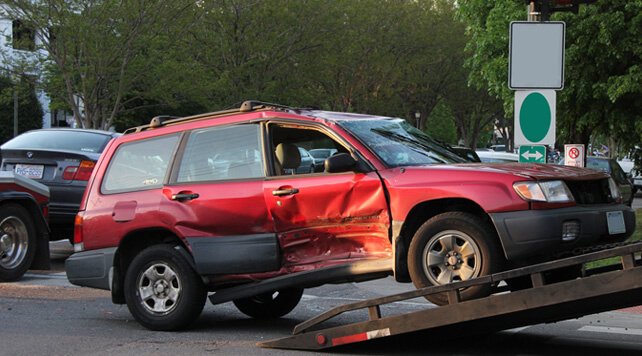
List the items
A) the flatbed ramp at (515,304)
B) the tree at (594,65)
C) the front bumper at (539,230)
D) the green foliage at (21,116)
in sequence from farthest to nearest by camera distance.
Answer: the green foliage at (21,116) < the tree at (594,65) < the front bumper at (539,230) < the flatbed ramp at (515,304)

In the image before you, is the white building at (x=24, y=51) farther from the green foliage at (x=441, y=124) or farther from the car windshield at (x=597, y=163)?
the green foliage at (x=441, y=124)

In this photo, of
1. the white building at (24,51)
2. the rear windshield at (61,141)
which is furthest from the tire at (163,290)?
the white building at (24,51)

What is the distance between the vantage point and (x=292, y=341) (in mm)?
7199

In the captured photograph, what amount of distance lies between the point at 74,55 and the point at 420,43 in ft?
79.3

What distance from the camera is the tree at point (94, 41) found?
2811cm

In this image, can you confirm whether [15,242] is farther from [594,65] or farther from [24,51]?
[24,51]

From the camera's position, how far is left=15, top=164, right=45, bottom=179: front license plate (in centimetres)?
1276

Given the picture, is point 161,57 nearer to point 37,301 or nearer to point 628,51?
point 628,51

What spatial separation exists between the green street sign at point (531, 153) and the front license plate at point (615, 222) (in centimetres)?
421

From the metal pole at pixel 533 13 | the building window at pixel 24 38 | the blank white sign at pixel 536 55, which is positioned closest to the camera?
the blank white sign at pixel 536 55

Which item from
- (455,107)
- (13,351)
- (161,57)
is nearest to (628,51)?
(13,351)

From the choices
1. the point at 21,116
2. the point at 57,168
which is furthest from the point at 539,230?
the point at 21,116

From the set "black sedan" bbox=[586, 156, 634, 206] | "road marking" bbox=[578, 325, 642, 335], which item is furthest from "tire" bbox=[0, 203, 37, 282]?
"black sedan" bbox=[586, 156, 634, 206]

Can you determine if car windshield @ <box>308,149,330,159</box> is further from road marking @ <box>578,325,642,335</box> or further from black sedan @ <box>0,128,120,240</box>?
black sedan @ <box>0,128,120,240</box>
